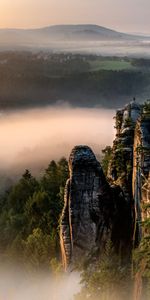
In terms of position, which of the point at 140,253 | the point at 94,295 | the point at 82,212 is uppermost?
the point at 82,212

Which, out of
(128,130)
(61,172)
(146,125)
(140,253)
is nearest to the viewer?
(140,253)

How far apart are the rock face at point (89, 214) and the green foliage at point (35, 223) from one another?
17.9 meters

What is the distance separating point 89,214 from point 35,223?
32432 mm

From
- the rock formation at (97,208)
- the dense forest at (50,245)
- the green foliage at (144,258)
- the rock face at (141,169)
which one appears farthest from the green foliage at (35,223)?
the green foliage at (144,258)

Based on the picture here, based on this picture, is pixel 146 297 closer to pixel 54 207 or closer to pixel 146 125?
pixel 146 125

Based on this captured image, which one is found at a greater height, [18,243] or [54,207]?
[54,207]

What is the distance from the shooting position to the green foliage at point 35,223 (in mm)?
47781

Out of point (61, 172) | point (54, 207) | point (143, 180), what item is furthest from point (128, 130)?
point (61, 172)

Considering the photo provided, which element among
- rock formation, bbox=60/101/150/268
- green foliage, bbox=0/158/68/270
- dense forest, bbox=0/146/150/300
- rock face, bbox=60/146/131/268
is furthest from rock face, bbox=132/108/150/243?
green foliage, bbox=0/158/68/270

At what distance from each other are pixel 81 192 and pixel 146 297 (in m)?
7.69

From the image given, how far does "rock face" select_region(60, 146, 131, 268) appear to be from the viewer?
28.3 m

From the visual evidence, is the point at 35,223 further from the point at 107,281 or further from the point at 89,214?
the point at 107,281

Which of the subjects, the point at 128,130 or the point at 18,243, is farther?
the point at 18,243

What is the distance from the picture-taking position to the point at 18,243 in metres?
58.0
